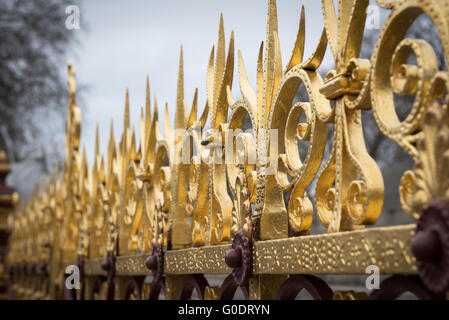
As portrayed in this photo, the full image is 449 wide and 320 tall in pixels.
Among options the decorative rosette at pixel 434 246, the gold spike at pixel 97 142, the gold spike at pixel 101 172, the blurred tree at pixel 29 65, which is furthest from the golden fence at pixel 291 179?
the blurred tree at pixel 29 65

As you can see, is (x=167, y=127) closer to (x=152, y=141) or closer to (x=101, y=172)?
(x=152, y=141)

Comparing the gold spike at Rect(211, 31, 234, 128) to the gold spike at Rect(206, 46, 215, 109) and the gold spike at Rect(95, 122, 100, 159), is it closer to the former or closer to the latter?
the gold spike at Rect(206, 46, 215, 109)

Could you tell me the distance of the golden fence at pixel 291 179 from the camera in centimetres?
92

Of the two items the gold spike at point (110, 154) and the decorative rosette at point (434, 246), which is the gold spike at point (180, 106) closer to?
the gold spike at point (110, 154)

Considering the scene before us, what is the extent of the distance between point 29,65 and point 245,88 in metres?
12.4

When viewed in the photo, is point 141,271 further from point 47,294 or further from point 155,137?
point 47,294

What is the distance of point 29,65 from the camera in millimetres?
13273

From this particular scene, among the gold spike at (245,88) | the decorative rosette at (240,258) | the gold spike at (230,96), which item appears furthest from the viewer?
the gold spike at (230,96)

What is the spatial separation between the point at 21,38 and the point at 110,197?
11139 mm

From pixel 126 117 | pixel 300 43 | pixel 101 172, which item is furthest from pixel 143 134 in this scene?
pixel 300 43

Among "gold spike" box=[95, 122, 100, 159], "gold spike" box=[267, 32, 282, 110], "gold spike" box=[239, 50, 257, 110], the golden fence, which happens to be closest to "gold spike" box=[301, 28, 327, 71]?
the golden fence

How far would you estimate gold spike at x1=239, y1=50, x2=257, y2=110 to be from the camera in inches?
63.4

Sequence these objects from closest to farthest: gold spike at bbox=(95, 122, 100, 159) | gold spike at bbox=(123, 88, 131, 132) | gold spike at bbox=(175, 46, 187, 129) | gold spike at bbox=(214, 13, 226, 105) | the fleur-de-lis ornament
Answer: the fleur-de-lis ornament
gold spike at bbox=(214, 13, 226, 105)
gold spike at bbox=(175, 46, 187, 129)
gold spike at bbox=(123, 88, 131, 132)
gold spike at bbox=(95, 122, 100, 159)

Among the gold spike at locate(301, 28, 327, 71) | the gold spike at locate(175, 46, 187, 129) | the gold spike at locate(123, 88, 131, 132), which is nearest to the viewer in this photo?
the gold spike at locate(301, 28, 327, 71)
